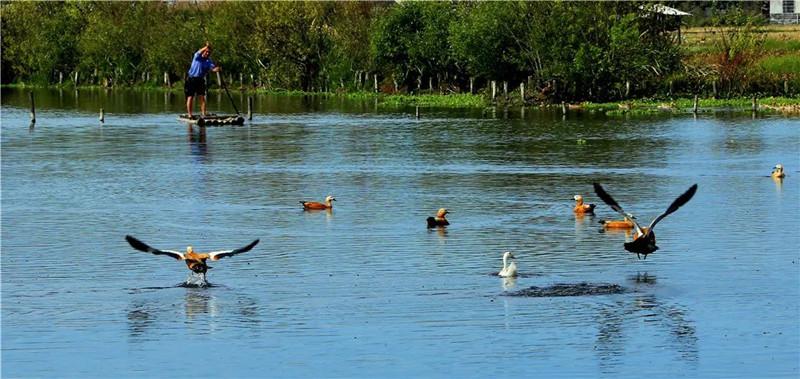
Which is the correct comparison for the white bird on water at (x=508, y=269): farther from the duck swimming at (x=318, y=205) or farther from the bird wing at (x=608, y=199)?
the duck swimming at (x=318, y=205)

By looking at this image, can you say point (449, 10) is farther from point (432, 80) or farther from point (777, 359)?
point (777, 359)

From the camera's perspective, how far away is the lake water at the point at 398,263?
20.9 m

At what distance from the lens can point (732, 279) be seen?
26078 millimetres

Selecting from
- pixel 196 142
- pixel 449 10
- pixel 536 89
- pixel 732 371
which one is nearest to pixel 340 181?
pixel 196 142

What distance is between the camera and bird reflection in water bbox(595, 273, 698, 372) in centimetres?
2084

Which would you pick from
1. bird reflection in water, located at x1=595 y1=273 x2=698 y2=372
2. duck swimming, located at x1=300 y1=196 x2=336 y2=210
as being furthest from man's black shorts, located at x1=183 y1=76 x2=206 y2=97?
bird reflection in water, located at x1=595 y1=273 x2=698 y2=372

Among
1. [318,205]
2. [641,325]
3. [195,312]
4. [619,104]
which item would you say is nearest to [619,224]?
[318,205]

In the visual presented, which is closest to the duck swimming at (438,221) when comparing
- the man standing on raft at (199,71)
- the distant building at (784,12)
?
the man standing on raft at (199,71)

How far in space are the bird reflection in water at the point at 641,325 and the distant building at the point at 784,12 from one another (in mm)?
93190

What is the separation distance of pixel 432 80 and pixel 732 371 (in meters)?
79.7

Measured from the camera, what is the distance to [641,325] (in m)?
22.4

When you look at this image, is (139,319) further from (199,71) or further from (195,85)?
(195,85)

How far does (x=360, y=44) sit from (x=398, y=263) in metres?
75.3

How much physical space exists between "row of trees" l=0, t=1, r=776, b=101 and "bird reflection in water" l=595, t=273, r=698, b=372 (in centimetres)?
5560
